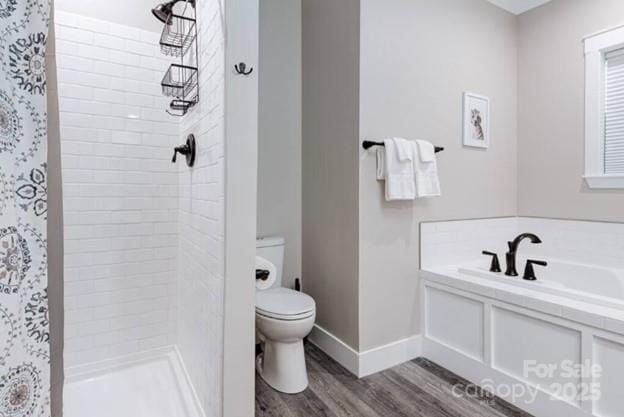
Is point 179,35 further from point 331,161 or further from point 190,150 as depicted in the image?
point 331,161

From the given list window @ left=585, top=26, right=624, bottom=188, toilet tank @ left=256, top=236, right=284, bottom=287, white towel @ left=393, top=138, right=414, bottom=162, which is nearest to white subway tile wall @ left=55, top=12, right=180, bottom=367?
toilet tank @ left=256, top=236, right=284, bottom=287

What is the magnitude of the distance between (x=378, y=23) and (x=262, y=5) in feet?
3.21

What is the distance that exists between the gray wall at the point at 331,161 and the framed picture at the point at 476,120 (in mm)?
1002

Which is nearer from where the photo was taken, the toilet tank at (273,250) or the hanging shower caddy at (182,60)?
the hanging shower caddy at (182,60)

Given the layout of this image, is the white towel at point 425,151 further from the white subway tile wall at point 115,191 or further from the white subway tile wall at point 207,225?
the white subway tile wall at point 115,191

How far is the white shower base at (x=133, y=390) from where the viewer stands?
5.78ft

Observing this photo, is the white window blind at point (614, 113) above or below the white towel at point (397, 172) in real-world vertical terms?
above

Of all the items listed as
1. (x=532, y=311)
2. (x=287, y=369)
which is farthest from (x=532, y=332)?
(x=287, y=369)

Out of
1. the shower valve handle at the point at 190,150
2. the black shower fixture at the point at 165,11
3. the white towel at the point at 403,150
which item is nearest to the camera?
the black shower fixture at the point at 165,11

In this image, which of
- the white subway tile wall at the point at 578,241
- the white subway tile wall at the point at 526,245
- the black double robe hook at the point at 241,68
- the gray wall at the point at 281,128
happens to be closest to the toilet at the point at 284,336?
the gray wall at the point at 281,128

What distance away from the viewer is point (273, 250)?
2.47 metres

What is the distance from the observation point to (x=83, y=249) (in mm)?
2027

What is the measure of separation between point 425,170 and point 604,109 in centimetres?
146

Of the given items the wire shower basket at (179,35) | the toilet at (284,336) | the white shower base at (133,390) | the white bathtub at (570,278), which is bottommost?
the white shower base at (133,390)
